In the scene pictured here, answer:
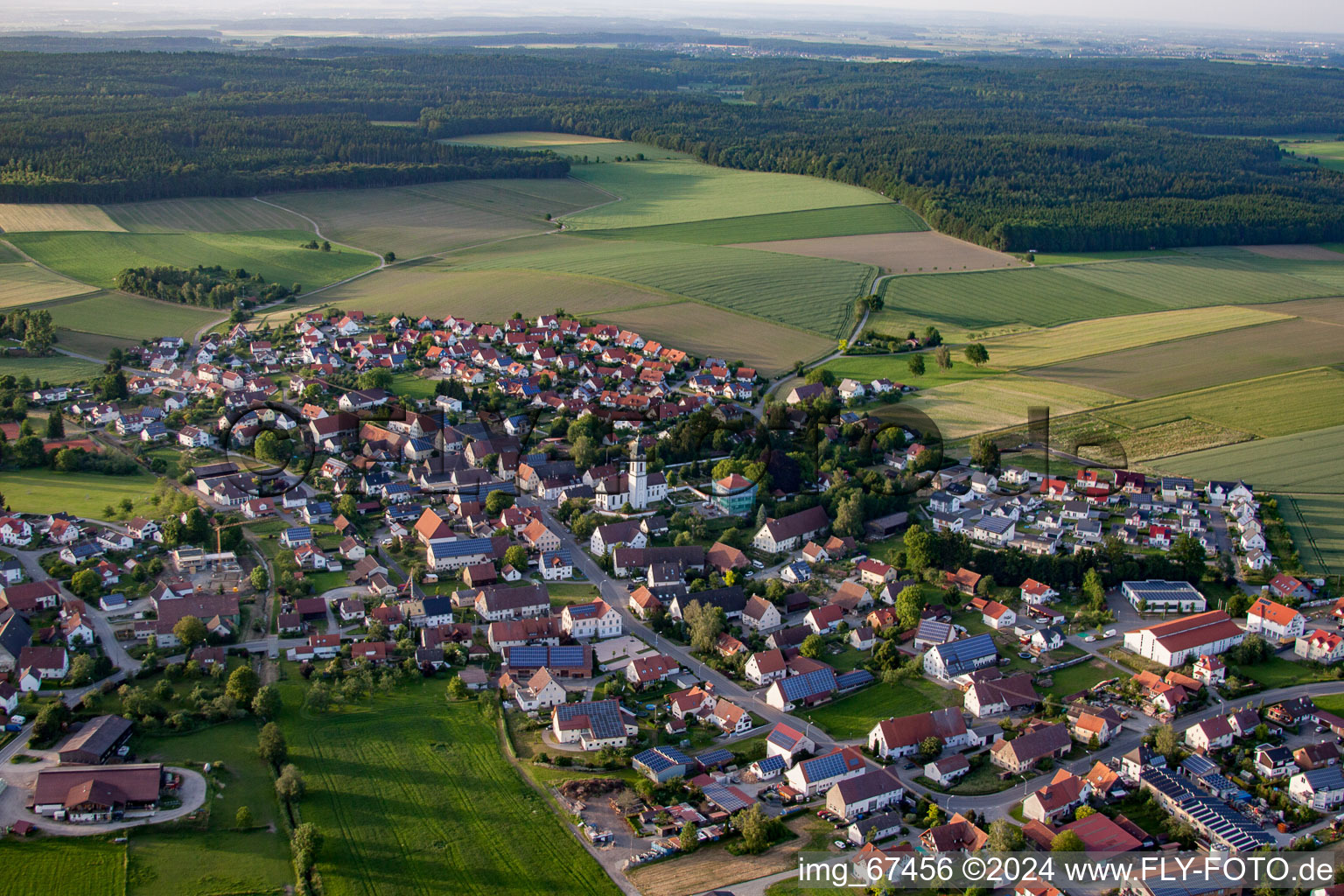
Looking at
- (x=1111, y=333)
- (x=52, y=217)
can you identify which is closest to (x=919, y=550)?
(x=1111, y=333)

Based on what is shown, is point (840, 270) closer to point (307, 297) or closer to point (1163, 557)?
point (307, 297)

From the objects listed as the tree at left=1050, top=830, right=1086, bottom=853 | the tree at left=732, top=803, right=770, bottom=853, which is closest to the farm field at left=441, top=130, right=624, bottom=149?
the tree at left=732, top=803, right=770, bottom=853

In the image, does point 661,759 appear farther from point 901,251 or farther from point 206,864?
point 901,251

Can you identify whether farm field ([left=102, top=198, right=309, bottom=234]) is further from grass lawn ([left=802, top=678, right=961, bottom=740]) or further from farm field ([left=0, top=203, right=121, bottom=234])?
grass lawn ([left=802, top=678, right=961, bottom=740])

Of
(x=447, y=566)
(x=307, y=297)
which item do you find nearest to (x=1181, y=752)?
(x=447, y=566)

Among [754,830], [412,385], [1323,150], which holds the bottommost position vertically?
[754,830]

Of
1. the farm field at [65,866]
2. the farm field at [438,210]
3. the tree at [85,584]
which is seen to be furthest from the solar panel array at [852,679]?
the farm field at [438,210]

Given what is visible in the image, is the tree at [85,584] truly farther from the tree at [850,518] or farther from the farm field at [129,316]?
the farm field at [129,316]
